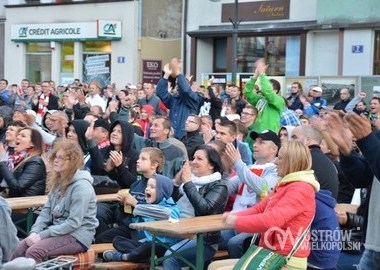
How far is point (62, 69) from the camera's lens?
3053 cm

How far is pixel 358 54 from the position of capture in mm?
22641

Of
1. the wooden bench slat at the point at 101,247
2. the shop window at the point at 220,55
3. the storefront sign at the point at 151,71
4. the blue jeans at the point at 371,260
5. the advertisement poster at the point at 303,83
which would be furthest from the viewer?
the storefront sign at the point at 151,71

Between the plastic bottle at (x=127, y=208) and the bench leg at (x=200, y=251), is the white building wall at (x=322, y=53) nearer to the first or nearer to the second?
the plastic bottle at (x=127, y=208)

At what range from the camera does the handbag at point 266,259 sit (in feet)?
18.6

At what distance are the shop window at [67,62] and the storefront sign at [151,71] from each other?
368cm

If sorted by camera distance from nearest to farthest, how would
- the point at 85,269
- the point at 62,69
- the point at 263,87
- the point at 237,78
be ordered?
the point at 85,269, the point at 263,87, the point at 237,78, the point at 62,69

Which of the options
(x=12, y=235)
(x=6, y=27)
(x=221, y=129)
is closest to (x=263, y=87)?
(x=221, y=129)

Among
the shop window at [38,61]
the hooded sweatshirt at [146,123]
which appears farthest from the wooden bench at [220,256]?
the shop window at [38,61]

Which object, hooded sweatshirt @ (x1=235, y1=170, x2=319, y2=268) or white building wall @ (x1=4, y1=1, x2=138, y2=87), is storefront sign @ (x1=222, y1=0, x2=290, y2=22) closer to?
white building wall @ (x1=4, y1=1, x2=138, y2=87)

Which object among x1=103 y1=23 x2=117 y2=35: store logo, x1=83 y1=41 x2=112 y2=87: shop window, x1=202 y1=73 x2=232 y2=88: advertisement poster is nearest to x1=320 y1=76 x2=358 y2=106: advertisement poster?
x1=202 y1=73 x2=232 y2=88: advertisement poster

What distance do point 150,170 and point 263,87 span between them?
437 centimetres

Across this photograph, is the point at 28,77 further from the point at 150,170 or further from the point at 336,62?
the point at 150,170

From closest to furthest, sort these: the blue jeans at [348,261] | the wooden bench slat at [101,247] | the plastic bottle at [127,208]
Answer: the blue jeans at [348,261], the wooden bench slat at [101,247], the plastic bottle at [127,208]

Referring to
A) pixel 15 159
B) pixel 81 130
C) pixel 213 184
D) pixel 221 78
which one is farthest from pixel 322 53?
pixel 213 184
